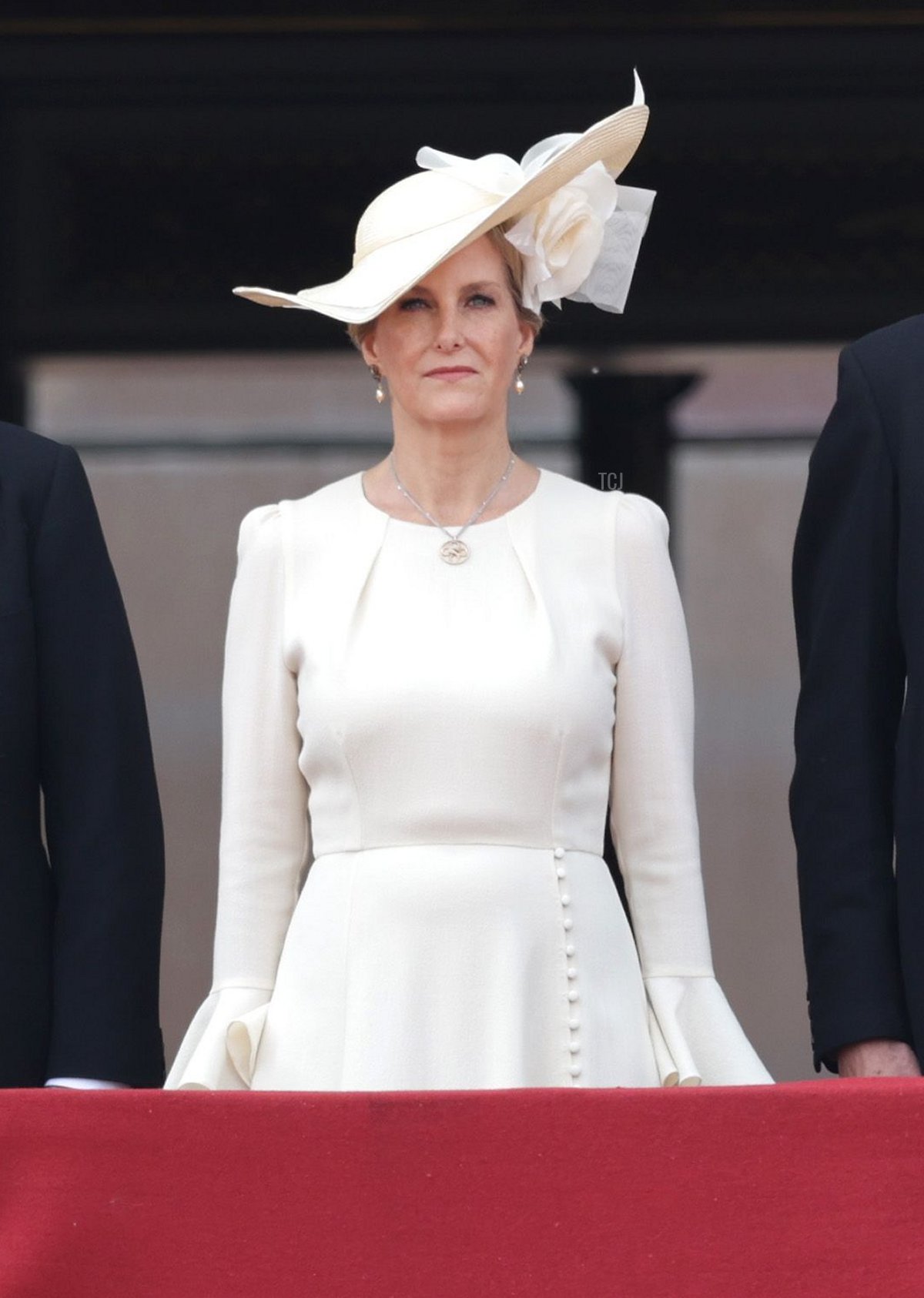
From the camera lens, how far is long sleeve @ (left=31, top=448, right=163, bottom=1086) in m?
2.82

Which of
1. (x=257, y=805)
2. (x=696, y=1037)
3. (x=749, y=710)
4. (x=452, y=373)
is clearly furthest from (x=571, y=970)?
(x=749, y=710)

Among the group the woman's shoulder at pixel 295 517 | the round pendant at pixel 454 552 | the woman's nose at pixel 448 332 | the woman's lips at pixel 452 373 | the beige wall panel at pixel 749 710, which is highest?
the woman's nose at pixel 448 332

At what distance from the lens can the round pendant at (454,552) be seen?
116 inches

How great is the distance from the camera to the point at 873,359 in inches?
112

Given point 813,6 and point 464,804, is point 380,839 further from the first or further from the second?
point 813,6

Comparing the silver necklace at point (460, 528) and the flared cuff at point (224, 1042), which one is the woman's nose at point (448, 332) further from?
the flared cuff at point (224, 1042)

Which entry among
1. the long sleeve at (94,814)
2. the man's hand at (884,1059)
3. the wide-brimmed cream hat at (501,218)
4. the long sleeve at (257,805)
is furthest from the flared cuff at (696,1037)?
the wide-brimmed cream hat at (501,218)

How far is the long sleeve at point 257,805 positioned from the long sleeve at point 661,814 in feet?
1.05

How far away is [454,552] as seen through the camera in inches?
116

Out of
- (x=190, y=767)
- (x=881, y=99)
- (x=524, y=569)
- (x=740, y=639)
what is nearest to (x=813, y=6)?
(x=881, y=99)

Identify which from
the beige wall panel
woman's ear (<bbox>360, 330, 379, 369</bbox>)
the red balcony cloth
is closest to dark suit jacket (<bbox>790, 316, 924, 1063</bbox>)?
woman's ear (<bbox>360, 330, 379, 369</bbox>)

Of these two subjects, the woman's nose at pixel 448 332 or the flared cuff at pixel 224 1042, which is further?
the woman's nose at pixel 448 332

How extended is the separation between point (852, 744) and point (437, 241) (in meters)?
0.63

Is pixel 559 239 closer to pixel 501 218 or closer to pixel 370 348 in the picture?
pixel 501 218
